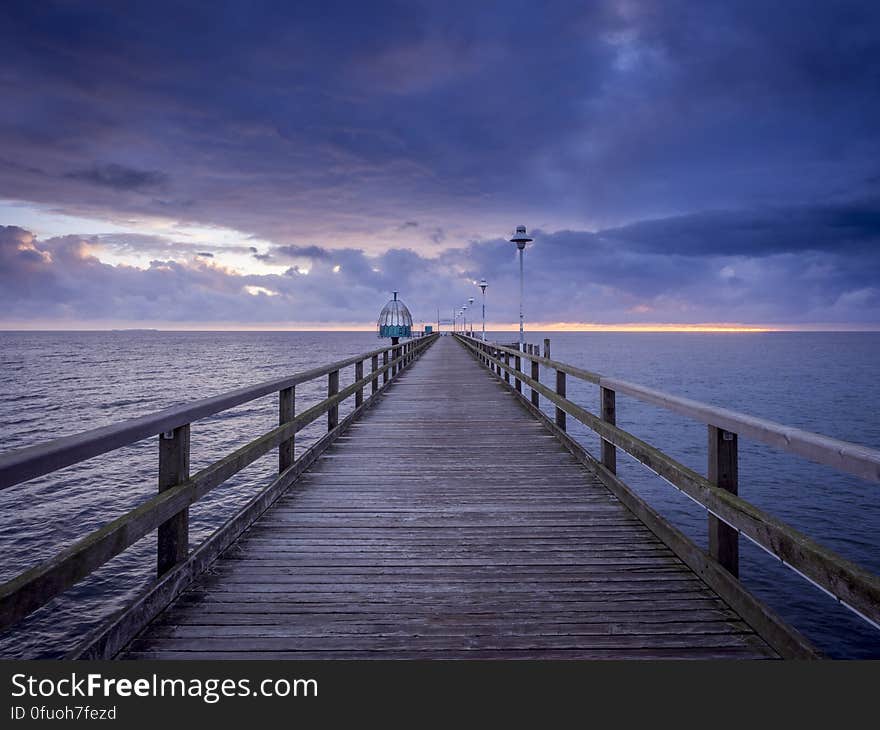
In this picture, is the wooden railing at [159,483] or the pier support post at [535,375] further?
the pier support post at [535,375]

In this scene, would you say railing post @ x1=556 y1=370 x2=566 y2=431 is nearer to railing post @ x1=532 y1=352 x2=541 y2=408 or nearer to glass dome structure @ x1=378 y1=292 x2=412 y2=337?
railing post @ x1=532 y1=352 x2=541 y2=408

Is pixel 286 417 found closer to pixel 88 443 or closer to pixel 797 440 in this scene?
pixel 88 443

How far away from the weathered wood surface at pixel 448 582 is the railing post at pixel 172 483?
25cm

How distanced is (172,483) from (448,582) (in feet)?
5.96

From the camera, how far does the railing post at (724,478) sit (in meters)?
3.02

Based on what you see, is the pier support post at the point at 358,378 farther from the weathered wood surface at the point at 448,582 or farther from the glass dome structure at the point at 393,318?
the glass dome structure at the point at 393,318

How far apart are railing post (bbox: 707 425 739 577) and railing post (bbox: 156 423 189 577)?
3.08 meters

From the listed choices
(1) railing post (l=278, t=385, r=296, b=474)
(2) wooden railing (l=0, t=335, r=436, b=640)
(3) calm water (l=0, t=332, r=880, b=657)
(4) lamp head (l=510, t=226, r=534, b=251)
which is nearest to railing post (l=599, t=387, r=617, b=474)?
(1) railing post (l=278, t=385, r=296, b=474)

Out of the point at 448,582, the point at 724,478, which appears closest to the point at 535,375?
the point at 448,582

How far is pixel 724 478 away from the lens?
10.0 ft

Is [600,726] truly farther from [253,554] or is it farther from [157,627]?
[253,554]

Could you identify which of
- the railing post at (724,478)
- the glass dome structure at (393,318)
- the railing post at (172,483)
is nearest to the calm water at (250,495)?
the railing post at (172,483)

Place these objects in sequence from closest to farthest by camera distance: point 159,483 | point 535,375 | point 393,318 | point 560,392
→ 1. point 159,483
2. point 560,392
3. point 535,375
4. point 393,318

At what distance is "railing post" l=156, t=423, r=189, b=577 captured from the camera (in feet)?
10.3
